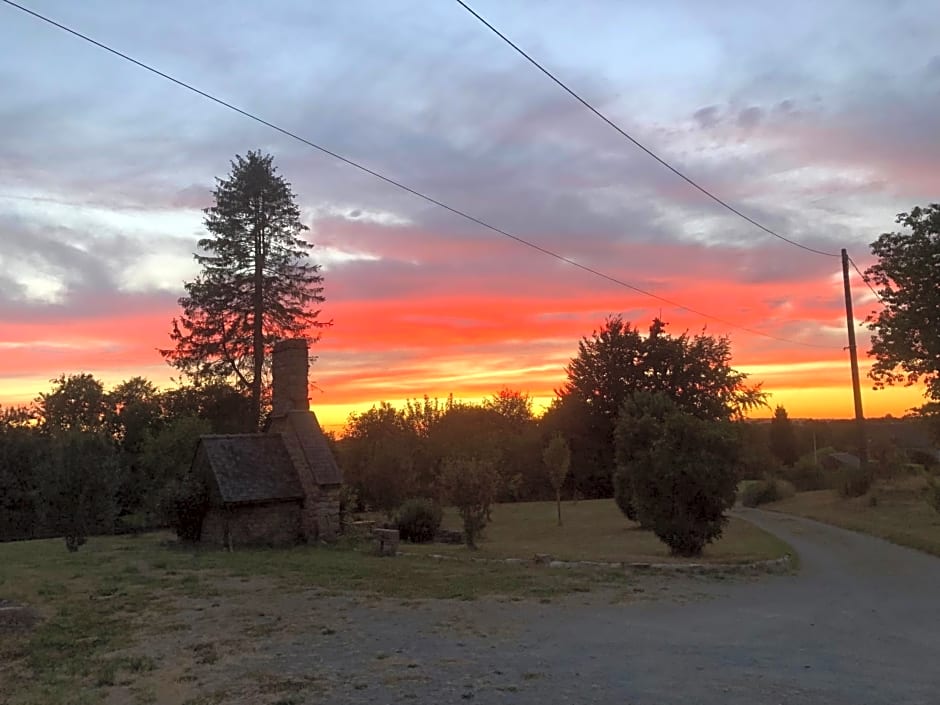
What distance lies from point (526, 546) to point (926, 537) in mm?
11209

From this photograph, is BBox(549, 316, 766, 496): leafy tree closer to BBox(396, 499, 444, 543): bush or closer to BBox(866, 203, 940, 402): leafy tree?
BBox(866, 203, 940, 402): leafy tree

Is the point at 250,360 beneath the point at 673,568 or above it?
above

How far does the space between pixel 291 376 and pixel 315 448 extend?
8.79 feet

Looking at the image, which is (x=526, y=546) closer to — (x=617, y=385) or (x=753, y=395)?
(x=617, y=385)

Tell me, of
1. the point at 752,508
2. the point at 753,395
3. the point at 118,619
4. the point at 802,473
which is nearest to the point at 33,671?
the point at 118,619

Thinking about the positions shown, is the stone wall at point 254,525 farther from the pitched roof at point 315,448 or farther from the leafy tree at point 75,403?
the leafy tree at point 75,403

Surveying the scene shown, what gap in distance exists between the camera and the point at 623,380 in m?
54.0

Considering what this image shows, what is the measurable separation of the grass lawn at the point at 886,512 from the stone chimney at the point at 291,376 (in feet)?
59.5

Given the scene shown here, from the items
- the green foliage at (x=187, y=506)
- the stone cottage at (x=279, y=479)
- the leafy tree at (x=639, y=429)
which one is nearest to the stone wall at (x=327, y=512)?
the stone cottage at (x=279, y=479)

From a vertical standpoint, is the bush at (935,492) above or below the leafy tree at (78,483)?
below

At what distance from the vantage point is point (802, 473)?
1801 inches

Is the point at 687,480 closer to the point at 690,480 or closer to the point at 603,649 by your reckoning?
the point at 690,480

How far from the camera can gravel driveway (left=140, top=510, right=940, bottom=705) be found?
6.70 m

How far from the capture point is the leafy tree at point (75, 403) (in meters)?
49.7
